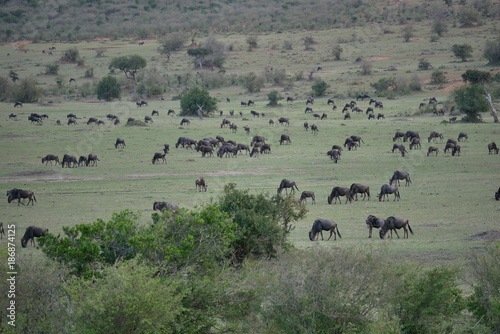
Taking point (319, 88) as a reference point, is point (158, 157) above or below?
below

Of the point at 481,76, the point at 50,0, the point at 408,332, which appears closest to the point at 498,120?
the point at 481,76

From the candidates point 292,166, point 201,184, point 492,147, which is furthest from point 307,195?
point 492,147

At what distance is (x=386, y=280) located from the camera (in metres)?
10.7

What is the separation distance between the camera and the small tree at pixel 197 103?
56094 mm

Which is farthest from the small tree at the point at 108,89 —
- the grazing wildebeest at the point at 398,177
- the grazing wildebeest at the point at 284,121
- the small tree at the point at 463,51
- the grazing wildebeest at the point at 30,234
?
the grazing wildebeest at the point at 30,234

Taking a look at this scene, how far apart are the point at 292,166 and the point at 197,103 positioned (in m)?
24.2

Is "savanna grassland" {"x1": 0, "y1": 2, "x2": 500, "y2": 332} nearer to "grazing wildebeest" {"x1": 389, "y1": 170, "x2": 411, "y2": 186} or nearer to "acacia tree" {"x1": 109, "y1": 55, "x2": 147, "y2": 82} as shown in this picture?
"grazing wildebeest" {"x1": 389, "y1": 170, "x2": 411, "y2": 186}

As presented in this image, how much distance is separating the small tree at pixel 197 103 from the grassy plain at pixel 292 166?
4.59 feet

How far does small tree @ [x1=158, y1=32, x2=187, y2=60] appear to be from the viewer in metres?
97.5

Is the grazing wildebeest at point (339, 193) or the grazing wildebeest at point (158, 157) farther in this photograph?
the grazing wildebeest at point (158, 157)

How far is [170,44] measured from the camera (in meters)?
99.0

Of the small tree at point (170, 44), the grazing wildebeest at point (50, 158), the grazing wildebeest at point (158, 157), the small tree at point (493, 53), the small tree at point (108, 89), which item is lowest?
the grazing wildebeest at point (158, 157)

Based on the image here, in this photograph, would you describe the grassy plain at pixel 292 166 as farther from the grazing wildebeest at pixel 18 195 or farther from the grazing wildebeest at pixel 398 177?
the grazing wildebeest at pixel 398 177

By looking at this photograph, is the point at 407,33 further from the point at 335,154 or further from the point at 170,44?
the point at 335,154
